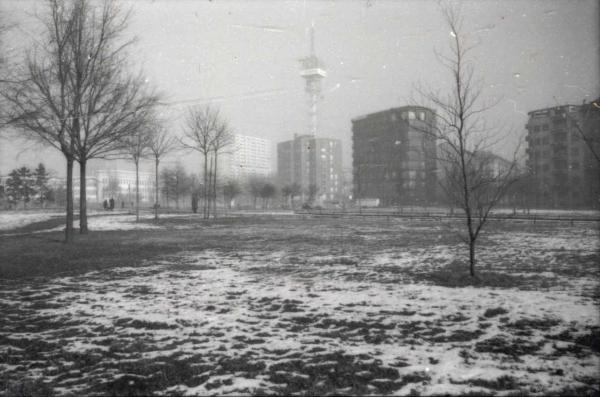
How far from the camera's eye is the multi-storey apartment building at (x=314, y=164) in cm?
15875

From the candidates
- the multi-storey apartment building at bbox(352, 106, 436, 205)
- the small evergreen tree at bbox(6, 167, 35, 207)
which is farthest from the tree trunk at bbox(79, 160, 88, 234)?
the multi-storey apartment building at bbox(352, 106, 436, 205)

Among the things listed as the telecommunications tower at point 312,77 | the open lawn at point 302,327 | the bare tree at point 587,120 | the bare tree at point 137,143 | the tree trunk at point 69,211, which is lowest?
the open lawn at point 302,327

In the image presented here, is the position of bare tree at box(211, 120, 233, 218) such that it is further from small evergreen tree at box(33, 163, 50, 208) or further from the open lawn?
small evergreen tree at box(33, 163, 50, 208)

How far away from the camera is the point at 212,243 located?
16203 millimetres

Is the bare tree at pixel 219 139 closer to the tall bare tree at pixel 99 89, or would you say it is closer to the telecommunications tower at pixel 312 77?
the tall bare tree at pixel 99 89

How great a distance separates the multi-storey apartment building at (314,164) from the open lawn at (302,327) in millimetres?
146301

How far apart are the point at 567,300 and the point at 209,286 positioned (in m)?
7.11

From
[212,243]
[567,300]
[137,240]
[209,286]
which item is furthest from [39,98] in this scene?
[567,300]

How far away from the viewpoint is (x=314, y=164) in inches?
6255

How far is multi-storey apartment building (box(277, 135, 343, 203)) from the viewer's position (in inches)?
6250

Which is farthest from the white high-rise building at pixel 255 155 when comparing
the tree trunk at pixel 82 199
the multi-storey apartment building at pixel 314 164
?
the tree trunk at pixel 82 199

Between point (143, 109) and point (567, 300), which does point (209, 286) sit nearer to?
point (567, 300)

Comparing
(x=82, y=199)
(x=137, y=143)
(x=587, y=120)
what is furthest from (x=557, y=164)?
(x=82, y=199)

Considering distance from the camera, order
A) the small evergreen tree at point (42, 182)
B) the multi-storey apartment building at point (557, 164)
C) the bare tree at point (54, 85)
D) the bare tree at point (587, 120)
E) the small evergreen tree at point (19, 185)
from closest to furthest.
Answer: the bare tree at point (587, 120) → the bare tree at point (54, 85) → the multi-storey apartment building at point (557, 164) → the small evergreen tree at point (19, 185) → the small evergreen tree at point (42, 182)
